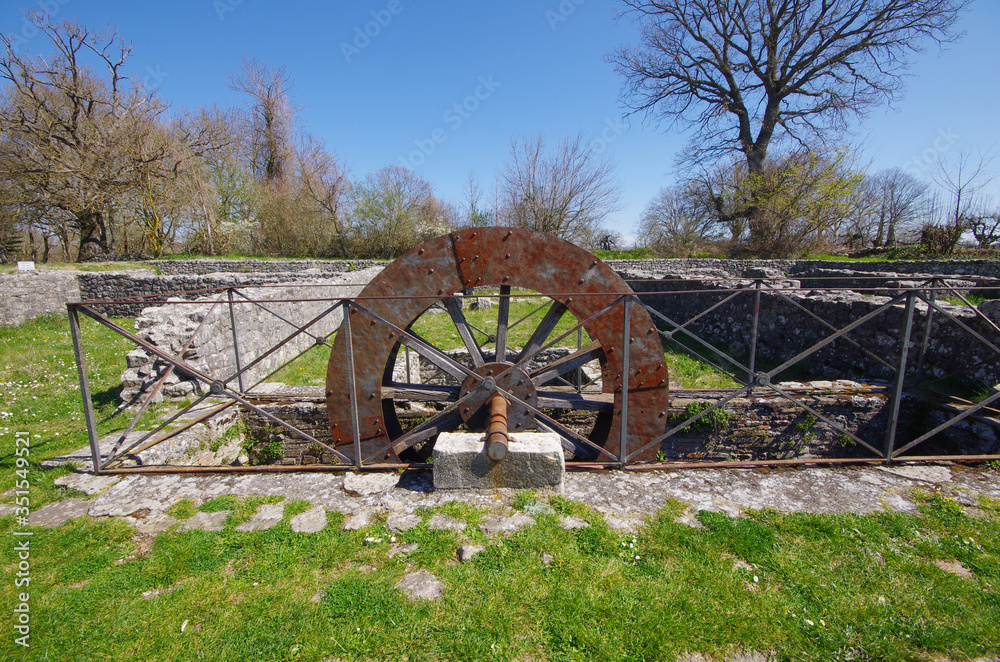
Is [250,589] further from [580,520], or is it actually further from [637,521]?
[637,521]

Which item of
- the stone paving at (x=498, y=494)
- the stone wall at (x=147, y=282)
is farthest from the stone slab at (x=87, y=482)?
the stone wall at (x=147, y=282)

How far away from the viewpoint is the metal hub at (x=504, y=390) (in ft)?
12.9

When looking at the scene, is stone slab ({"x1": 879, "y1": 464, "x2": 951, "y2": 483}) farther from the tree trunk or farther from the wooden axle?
the tree trunk

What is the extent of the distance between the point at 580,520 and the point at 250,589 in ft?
5.96

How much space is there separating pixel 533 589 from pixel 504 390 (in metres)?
1.91

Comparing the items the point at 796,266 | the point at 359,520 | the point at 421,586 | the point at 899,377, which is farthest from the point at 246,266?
the point at 796,266

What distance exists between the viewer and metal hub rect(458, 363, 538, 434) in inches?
155

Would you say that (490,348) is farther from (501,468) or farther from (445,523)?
(445,523)

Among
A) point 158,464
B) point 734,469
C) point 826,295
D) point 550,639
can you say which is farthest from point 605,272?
point 826,295

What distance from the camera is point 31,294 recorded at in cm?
1053

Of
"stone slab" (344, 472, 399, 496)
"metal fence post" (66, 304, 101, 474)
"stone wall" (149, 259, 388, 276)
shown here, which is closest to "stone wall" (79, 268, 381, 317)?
"stone wall" (149, 259, 388, 276)

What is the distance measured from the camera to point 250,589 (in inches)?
86.7

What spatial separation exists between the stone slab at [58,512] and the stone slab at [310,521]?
1.46m

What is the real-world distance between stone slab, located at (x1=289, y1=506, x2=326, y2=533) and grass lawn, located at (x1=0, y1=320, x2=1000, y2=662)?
0.06 m
